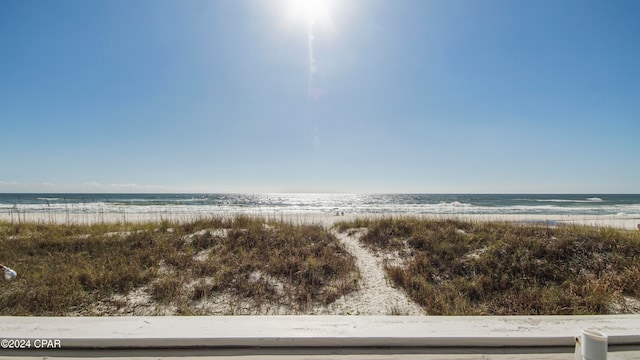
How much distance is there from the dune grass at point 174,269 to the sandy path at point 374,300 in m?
0.21

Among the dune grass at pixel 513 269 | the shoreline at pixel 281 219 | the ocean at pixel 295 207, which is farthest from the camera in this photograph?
the ocean at pixel 295 207

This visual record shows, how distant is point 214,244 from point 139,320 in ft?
15.0

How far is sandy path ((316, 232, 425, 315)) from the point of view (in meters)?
3.77

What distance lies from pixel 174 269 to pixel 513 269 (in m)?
5.88

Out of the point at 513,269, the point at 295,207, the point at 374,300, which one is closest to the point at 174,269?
the point at 374,300

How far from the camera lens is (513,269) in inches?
194

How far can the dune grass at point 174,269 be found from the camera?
3846 mm

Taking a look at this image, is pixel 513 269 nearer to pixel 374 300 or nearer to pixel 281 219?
pixel 374 300

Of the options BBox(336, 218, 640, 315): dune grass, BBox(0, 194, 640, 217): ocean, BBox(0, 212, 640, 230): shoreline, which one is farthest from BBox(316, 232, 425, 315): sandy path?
BBox(0, 194, 640, 217): ocean

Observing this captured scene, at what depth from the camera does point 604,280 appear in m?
4.35

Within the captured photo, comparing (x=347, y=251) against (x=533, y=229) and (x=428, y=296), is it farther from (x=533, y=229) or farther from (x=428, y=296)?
(x=533, y=229)

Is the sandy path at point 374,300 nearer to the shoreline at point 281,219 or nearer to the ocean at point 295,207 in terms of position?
the shoreline at point 281,219

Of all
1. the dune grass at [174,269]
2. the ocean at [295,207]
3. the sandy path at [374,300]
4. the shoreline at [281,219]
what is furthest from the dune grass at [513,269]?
the ocean at [295,207]

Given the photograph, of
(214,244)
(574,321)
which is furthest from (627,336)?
(214,244)
